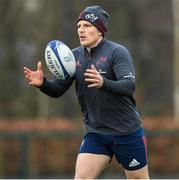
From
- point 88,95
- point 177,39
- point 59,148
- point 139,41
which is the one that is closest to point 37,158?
point 59,148

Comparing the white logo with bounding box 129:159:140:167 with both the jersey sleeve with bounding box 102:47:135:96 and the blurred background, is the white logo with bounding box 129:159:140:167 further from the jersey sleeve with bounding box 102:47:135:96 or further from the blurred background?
the blurred background

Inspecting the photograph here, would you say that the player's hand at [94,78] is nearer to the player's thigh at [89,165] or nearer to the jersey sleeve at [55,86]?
the jersey sleeve at [55,86]

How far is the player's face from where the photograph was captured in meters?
8.83

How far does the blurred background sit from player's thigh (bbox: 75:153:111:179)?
9.15 metres

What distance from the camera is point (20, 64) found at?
106 feet

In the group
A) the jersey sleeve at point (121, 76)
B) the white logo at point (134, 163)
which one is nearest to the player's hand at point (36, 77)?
the jersey sleeve at point (121, 76)

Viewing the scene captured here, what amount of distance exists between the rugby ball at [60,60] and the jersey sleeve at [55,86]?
0.49 feet

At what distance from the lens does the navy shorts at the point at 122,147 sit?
8867mm

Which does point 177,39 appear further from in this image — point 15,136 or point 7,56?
point 15,136

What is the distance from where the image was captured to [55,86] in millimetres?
9031

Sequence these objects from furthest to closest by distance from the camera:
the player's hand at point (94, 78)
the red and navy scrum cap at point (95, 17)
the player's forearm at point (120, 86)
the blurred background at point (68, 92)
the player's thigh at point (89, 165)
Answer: the blurred background at point (68, 92) < the red and navy scrum cap at point (95, 17) < the player's thigh at point (89, 165) < the player's forearm at point (120, 86) < the player's hand at point (94, 78)

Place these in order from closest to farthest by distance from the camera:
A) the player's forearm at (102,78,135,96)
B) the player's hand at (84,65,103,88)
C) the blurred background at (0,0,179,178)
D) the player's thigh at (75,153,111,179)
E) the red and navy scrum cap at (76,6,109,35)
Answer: the player's hand at (84,65,103,88) → the player's forearm at (102,78,135,96) → the player's thigh at (75,153,111,179) → the red and navy scrum cap at (76,6,109,35) → the blurred background at (0,0,179,178)

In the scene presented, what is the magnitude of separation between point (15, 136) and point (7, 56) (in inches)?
531

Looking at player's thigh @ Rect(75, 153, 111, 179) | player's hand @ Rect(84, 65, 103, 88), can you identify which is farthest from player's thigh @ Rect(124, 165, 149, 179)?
player's hand @ Rect(84, 65, 103, 88)
